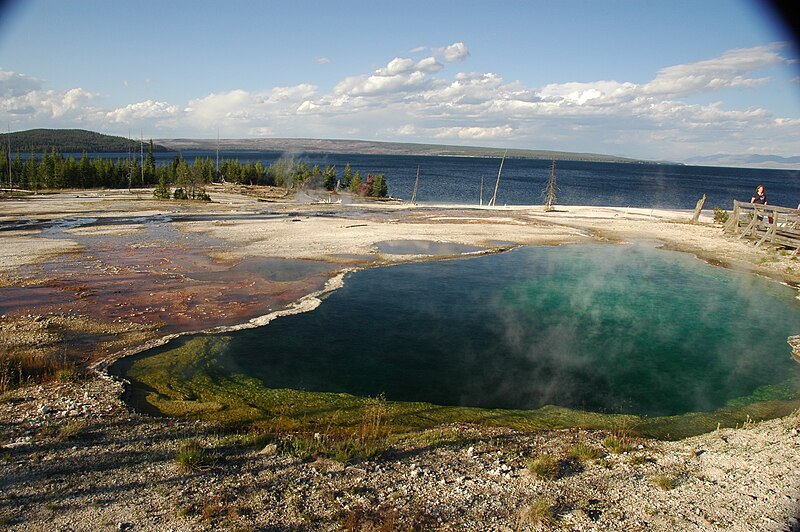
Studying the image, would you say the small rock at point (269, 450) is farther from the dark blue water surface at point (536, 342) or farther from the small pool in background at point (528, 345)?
the dark blue water surface at point (536, 342)

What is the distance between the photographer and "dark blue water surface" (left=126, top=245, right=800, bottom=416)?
492 inches

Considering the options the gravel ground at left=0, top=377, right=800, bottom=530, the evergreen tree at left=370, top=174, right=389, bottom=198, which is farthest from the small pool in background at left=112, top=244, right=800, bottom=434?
the evergreen tree at left=370, top=174, right=389, bottom=198

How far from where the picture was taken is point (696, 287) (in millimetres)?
23344

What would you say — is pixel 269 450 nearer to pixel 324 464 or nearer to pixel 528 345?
pixel 324 464

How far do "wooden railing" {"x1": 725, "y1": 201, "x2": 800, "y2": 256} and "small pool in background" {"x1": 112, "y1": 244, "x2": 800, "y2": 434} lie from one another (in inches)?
265

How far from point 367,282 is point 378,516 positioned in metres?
16.1

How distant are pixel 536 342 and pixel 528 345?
17.4 inches

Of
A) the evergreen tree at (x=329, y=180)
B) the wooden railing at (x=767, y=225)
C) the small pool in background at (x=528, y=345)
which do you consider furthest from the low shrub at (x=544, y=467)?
the evergreen tree at (x=329, y=180)

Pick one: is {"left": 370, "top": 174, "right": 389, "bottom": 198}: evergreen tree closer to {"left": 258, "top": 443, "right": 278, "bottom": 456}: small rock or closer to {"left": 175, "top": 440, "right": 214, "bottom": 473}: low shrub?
{"left": 258, "top": 443, "right": 278, "bottom": 456}: small rock

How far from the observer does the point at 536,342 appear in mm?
15828

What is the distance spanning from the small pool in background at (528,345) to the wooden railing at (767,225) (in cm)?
672

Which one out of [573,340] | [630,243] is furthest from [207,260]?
[630,243]

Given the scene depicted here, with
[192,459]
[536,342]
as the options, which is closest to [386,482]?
[192,459]

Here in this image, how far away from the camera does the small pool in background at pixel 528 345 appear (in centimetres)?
1234
